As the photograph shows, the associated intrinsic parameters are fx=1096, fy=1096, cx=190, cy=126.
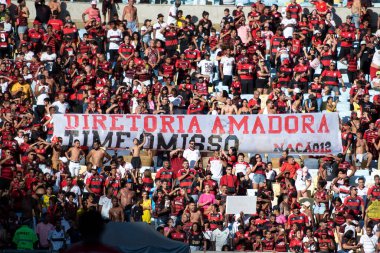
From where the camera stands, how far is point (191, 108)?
25234 mm

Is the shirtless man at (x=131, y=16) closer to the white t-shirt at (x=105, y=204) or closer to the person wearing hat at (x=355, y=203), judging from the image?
the white t-shirt at (x=105, y=204)

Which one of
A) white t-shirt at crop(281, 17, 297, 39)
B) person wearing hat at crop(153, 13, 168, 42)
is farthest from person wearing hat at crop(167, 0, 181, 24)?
white t-shirt at crop(281, 17, 297, 39)

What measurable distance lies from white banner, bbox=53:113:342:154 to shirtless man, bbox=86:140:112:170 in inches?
24.1

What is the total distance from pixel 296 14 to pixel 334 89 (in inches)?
129

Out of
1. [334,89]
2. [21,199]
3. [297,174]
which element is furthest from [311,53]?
[21,199]

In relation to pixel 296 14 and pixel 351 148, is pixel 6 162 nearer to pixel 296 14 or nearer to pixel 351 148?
pixel 351 148

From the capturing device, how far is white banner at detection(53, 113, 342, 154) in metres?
24.6

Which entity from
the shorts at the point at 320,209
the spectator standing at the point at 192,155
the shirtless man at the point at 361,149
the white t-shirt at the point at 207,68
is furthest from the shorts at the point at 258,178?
the white t-shirt at the point at 207,68

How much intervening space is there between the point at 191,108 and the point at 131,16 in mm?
5626

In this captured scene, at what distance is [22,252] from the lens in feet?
64.1

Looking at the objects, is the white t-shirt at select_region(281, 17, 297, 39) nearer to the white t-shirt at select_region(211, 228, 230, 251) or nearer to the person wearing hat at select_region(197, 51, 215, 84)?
the person wearing hat at select_region(197, 51, 215, 84)

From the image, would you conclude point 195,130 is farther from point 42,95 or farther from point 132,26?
point 132,26

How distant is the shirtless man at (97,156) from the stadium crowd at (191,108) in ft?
0.17

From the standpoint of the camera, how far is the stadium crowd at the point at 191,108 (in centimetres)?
2155
